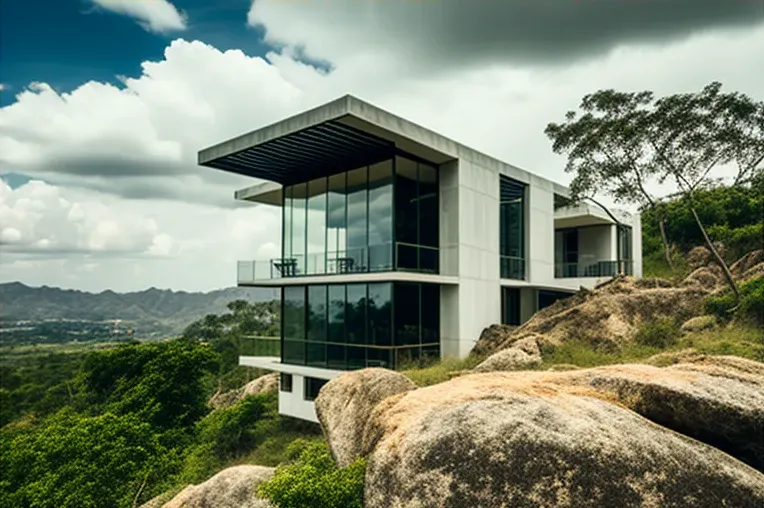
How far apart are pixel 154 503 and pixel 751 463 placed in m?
14.7

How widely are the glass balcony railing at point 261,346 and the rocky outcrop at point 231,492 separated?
11382 millimetres

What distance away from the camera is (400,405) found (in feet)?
25.4

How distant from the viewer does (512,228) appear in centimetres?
2486

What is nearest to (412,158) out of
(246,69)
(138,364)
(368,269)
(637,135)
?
(368,269)

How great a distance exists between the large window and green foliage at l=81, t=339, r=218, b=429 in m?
16.6

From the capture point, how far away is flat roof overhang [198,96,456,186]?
15.6 meters

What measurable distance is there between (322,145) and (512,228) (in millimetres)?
11727

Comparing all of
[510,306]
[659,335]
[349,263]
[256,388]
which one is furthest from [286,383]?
[659,335]

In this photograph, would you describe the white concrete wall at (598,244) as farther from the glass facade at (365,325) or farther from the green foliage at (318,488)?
the green foliage at (318,488)

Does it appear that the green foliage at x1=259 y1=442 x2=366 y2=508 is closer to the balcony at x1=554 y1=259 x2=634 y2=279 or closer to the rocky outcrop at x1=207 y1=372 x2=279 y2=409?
the rocky outcrop at x1=207 y1=372 x2=279 y2=409

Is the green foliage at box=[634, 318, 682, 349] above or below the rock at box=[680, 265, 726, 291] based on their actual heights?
below

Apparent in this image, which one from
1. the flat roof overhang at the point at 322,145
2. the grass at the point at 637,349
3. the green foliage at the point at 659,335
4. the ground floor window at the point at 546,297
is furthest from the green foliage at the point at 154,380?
the green foliage at the point at 659,335

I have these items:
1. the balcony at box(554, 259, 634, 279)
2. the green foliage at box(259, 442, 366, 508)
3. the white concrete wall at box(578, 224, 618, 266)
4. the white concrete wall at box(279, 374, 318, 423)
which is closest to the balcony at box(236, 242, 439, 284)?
the white concrete wall at box(279, 374, 318, 423)

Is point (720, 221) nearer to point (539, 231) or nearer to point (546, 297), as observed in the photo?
point (546, 297)
